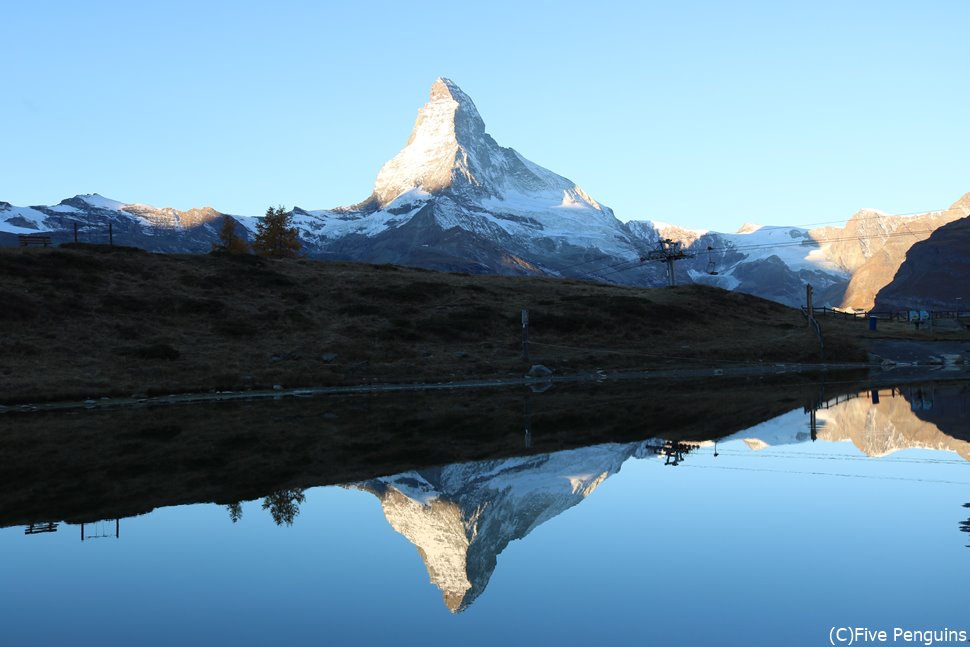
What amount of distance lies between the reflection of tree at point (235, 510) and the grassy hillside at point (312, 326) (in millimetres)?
32974

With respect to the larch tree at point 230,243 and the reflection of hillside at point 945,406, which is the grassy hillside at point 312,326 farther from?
the larch tree at point 230,243

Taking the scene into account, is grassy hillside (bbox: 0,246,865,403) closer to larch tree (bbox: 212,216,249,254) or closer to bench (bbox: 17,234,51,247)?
bench (bbox: 17,234,51,247)

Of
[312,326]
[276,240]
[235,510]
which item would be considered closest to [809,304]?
[312,326]

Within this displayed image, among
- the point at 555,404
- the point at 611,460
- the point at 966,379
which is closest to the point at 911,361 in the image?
the point at 966,379

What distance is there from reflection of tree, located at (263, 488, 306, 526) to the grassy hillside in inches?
1284

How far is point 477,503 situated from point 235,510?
15.4 feet

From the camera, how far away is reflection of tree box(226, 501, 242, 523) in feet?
52.3

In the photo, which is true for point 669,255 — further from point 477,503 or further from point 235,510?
point 235,510

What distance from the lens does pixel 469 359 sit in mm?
63219

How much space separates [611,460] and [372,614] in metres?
12.4

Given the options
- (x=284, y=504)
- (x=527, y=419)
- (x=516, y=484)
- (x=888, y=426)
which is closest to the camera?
(x=284, y=504)

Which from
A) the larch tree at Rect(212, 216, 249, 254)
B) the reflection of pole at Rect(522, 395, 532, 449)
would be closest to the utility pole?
the larch tree at Rect(212, 216, 249, 254)

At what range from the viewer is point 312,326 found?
241 feet

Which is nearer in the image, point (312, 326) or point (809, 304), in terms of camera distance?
point (312, 326)
